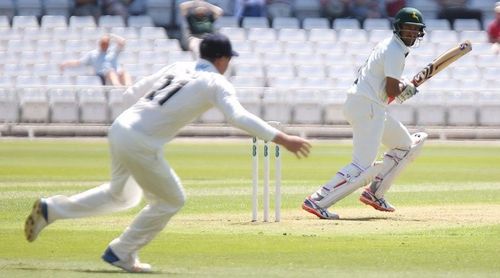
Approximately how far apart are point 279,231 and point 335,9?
21.1 meters

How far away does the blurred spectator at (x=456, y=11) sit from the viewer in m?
32.7

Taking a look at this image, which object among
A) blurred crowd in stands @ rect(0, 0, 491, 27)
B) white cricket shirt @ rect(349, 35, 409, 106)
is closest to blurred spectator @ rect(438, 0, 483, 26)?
blurred crowd in stands @ rect(0, 0, 491, 27)

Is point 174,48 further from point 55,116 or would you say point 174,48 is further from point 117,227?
point 117,227

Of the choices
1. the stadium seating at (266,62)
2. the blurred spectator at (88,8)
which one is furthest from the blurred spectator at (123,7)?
the stadium seating at (266,62)

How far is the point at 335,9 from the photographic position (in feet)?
106

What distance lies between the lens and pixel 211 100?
8961 mm

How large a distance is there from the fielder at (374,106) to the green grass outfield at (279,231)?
1.05 feet

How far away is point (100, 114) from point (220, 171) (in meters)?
7.78

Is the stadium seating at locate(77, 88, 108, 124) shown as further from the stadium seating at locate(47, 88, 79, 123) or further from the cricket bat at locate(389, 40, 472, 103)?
the cricket bat at locate(389, 40, 472, 103)

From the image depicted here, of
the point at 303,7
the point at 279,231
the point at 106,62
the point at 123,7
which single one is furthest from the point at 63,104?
the point at 279,231

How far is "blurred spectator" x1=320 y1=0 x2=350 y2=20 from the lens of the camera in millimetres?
32375

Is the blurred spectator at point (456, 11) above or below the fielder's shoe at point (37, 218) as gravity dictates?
below

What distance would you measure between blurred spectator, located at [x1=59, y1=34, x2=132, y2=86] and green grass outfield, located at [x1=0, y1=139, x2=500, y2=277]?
5814mm

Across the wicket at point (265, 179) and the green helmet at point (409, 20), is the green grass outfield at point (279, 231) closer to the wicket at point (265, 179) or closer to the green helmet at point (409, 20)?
Answer: the wicket at point (265, 179)
